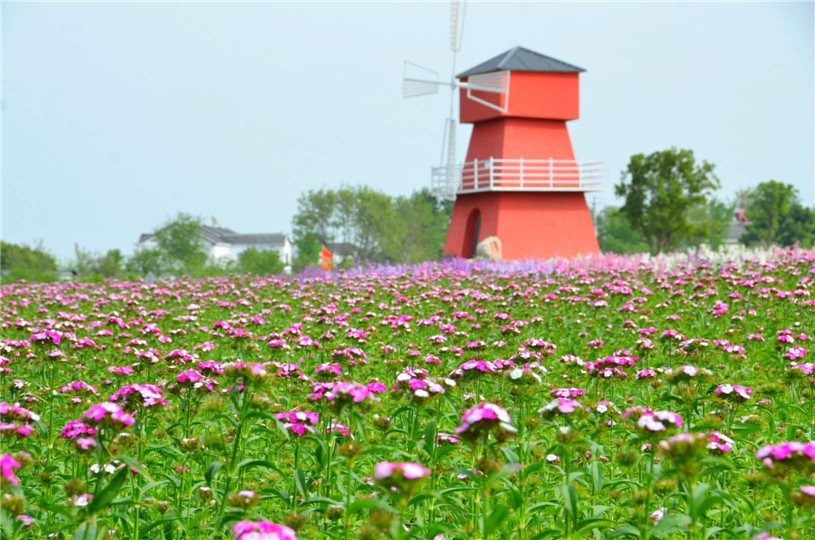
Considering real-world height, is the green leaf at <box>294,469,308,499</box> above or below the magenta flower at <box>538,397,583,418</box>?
below

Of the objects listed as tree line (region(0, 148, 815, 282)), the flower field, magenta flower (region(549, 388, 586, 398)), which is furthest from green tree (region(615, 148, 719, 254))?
magenta flower (region(549, 388, 586, 398))

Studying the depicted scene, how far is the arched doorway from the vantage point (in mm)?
36094

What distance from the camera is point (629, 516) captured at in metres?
5.06

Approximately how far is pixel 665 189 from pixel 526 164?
48.8 feet

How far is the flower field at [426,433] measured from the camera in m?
3.88

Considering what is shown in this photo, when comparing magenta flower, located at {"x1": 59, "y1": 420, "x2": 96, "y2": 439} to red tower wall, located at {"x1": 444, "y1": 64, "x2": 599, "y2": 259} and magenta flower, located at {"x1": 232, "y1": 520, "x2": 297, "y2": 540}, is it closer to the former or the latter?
magenta flower, located at {"x1": 232, "y1": 520, "x2": 297, "y2": 540}

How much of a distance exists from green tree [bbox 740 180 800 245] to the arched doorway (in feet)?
134

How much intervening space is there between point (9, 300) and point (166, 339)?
11.8m

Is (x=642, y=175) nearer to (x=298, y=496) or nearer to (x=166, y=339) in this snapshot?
(x=166, y=339)

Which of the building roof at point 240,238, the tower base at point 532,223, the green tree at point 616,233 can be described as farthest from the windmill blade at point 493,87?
the building roof at point 240,238

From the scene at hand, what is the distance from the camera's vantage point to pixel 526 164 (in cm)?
3356

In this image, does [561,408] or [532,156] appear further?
[532,156]

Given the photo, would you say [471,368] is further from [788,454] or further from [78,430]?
[78,430]

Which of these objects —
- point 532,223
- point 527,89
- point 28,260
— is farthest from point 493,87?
point 28,260
